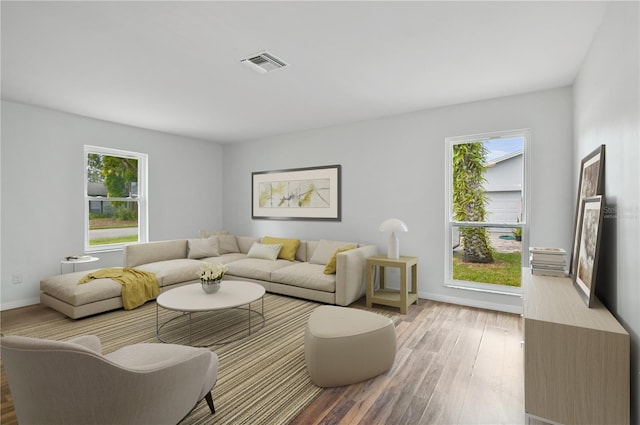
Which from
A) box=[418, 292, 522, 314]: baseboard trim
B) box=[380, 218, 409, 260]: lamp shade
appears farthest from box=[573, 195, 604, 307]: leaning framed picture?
box=[380, 218, 409, 260]: lamp shade

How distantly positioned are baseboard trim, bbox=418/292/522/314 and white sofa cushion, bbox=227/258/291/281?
2.12 meters

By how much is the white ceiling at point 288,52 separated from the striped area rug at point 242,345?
259cm

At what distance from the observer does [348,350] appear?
220 centimetres

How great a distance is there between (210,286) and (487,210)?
3455mm

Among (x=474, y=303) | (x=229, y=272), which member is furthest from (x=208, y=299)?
(x=474, y=303)

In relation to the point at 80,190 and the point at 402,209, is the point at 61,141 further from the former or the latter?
the point at 402,209

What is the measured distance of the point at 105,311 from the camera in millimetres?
3725

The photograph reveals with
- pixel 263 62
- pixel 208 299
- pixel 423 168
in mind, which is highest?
pixel 263 62

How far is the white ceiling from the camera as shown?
2.10m

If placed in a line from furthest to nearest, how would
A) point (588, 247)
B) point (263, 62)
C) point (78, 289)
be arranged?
point (78, 289) → point (263, 62) → point (588, 247)

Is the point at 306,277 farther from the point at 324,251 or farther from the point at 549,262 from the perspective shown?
the point at 549,262

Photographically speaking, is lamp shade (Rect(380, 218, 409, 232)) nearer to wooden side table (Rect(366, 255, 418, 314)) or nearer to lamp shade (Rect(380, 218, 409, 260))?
lamp shade (Rect(380, 218, 409, 260))

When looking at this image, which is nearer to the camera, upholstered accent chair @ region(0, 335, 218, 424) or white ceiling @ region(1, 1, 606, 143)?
upholstered accent chair @ region(0, 335, 218, 424)

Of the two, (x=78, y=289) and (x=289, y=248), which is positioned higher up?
(x=289, y=248)
